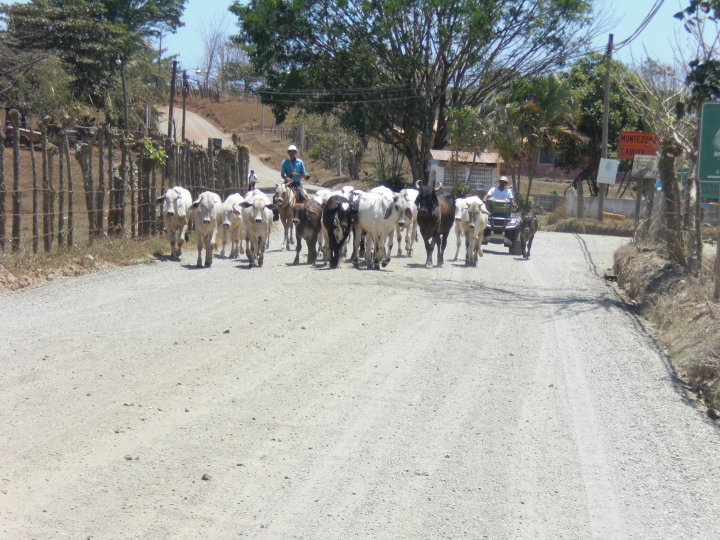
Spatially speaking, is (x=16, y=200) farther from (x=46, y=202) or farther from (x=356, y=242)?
(x=356, y=242)

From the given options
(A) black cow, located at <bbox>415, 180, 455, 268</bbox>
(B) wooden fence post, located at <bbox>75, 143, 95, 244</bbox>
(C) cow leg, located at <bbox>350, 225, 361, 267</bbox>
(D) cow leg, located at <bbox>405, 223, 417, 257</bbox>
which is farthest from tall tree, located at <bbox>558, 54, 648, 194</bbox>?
(B) wooden fence post, located at <bbox>75, 143, 95, 244</bbox>

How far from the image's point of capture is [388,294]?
14.3 meters

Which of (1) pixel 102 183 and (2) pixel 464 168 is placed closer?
(1) pixel 102 183

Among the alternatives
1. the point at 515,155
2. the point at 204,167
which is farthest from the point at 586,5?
the point at 204,167

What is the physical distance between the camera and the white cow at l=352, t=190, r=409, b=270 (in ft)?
58.1

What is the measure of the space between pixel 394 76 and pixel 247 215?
30.5m

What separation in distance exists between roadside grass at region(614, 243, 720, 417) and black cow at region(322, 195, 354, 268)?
584 cm

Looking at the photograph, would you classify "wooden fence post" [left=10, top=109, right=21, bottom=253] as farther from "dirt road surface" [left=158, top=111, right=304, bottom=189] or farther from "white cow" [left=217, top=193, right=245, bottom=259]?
"dirt road surface" [left=158, top=111, right=304, bottom=189]

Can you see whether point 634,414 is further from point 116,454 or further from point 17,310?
point 17,310

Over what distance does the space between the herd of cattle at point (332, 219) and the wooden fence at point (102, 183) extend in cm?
147

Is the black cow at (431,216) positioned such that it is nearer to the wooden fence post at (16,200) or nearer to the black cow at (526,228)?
the black cow at (526,228)

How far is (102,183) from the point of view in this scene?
60.2ft

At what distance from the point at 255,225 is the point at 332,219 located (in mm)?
1613

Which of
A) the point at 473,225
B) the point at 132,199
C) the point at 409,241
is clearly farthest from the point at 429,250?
the point at 132,199
